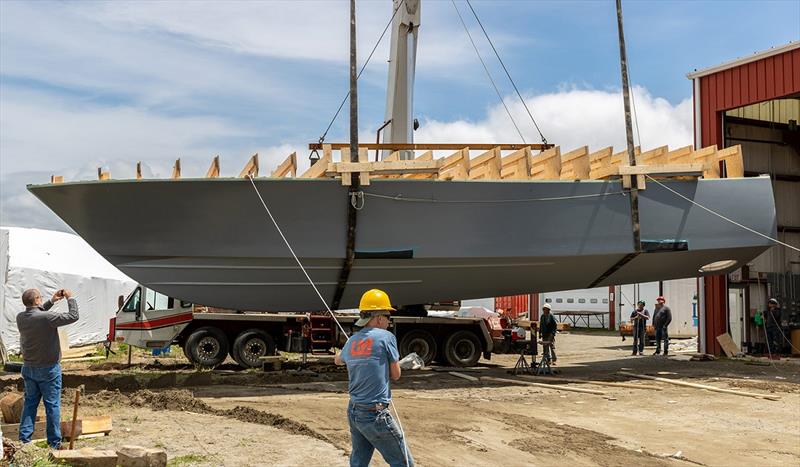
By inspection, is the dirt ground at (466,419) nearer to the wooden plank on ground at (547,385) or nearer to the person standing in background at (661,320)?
the wooden plank on ground at (547,385)

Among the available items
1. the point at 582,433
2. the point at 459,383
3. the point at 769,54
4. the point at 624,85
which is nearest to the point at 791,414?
the point at 582,433

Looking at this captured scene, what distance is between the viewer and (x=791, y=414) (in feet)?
29.9

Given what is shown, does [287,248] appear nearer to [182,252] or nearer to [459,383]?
[182,252]

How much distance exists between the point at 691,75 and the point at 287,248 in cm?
1116

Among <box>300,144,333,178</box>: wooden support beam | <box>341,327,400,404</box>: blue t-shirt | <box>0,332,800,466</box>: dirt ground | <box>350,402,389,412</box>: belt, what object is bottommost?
<box>0,332,800,466</box>: dirt ground

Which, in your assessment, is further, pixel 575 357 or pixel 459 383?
pixel 575 357

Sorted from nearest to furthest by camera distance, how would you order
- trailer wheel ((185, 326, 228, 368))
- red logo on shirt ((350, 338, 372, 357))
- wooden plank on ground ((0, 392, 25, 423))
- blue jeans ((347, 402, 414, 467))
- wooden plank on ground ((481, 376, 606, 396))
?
blue jeans ((347, 402, 414, 467))
red logo on shirt ((350, 338, 372, 357))
wooden plank on ground ((0, 392, 25, 423))
wooden plank on ground ((481, 376, 606, 396))
trailer wheel ((185, 326, 228, 368))

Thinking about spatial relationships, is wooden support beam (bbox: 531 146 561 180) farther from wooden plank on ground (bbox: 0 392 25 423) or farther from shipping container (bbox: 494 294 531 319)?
shipping container (bbox: 494 294 531 319)

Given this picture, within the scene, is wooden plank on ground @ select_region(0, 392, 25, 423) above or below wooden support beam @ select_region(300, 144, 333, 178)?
below

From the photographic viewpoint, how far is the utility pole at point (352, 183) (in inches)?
416

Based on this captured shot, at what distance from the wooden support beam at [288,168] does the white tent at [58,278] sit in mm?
9384

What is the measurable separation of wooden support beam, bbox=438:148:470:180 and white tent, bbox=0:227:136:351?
1089 cm

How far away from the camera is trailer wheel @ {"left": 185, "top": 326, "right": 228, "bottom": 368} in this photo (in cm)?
1297

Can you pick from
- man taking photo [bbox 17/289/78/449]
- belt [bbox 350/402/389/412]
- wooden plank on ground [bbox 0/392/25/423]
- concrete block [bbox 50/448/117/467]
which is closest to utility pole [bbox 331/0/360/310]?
wooden plank on ground [bbox 0/392/25/423]
